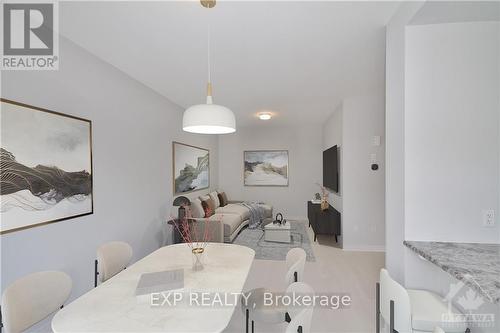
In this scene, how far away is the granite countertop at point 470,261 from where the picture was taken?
1099 millimetres

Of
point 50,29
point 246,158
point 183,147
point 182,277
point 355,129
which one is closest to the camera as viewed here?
point 182,277

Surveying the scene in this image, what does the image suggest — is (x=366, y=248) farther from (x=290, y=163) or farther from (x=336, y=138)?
(x=290, y=163)

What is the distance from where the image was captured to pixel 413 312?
4.55ft

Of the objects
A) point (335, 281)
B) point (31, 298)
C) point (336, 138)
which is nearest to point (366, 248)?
point (335, 281)

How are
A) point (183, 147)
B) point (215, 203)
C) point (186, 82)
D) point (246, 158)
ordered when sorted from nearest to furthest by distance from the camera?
point (186, 82) < point (183, 147) < point (215, 203) < point (246, 158)

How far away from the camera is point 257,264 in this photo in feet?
11.8

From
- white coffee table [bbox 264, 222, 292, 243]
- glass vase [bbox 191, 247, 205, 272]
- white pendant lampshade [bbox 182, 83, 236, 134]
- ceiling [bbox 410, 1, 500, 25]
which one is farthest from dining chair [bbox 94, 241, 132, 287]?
white coffee table [bbox 264, 222, 292, 243]

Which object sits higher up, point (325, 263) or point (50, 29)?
point (50, 29)

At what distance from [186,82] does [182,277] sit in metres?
2.57

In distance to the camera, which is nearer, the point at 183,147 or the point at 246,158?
the point at 183,147

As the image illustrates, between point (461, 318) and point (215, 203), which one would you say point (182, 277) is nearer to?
point (461, 318)

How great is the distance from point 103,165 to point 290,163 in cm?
495

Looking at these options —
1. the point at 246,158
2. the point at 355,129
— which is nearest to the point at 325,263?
the point at 355,129

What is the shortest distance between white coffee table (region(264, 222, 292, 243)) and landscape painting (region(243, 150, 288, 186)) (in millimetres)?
2302
